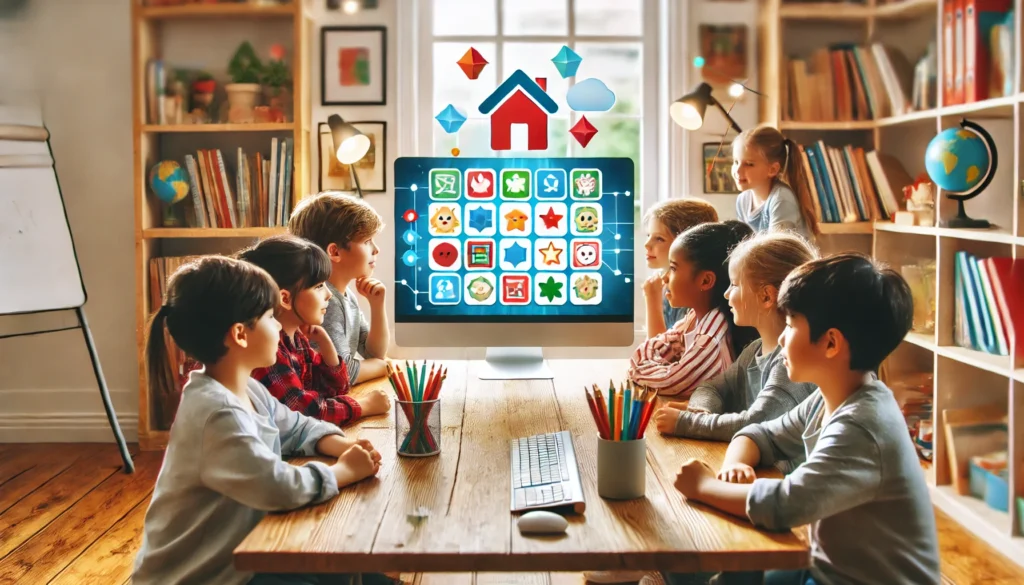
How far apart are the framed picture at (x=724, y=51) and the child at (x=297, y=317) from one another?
2284 mm

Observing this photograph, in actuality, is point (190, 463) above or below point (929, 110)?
below

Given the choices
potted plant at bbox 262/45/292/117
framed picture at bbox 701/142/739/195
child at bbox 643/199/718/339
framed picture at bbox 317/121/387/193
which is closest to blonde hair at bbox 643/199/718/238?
child at bbox 643/199/718/339

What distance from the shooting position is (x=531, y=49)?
3834 millimetres

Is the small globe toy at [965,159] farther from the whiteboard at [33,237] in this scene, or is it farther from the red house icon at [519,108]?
the whiteboard at [33,237]

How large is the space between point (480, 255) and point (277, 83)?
1.83 meters

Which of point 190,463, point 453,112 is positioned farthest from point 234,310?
point 453,112

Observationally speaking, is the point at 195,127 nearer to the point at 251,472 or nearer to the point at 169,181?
the point at 169,181

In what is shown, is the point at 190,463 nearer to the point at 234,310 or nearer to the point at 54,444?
the point at 234,310

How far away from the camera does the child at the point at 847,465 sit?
1.22 meters

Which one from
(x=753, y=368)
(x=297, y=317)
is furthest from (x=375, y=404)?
(x=753, y=368)

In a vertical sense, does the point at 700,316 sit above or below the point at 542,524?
above

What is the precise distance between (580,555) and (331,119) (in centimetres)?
213

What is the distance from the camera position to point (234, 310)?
4.62ft

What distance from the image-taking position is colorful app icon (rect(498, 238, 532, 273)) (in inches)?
86.3
